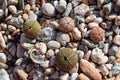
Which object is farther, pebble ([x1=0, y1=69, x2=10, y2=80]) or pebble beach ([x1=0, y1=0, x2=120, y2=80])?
pebble ([x1=0, y1=69, x2=10, y2=80])

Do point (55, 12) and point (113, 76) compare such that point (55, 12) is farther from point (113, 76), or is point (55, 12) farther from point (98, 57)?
point (113, 76)

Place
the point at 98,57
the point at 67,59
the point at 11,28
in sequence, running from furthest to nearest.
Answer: the point at 11,28 < the point at 98,57 < the point at 67,59

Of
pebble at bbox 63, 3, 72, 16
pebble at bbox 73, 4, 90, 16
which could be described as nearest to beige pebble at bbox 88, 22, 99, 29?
pebble at bbox 73, 4, 90, 16

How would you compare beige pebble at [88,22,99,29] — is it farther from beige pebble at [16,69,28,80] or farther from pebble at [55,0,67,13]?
beige pebble at [16,69,28,80]

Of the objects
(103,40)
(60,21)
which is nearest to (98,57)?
(103,40)

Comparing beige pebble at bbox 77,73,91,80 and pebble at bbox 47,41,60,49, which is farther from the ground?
pebble at bbox 47,41,60,49

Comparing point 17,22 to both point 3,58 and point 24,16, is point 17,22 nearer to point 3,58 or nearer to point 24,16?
point 24,16

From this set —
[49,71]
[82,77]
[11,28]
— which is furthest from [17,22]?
[82,77]
